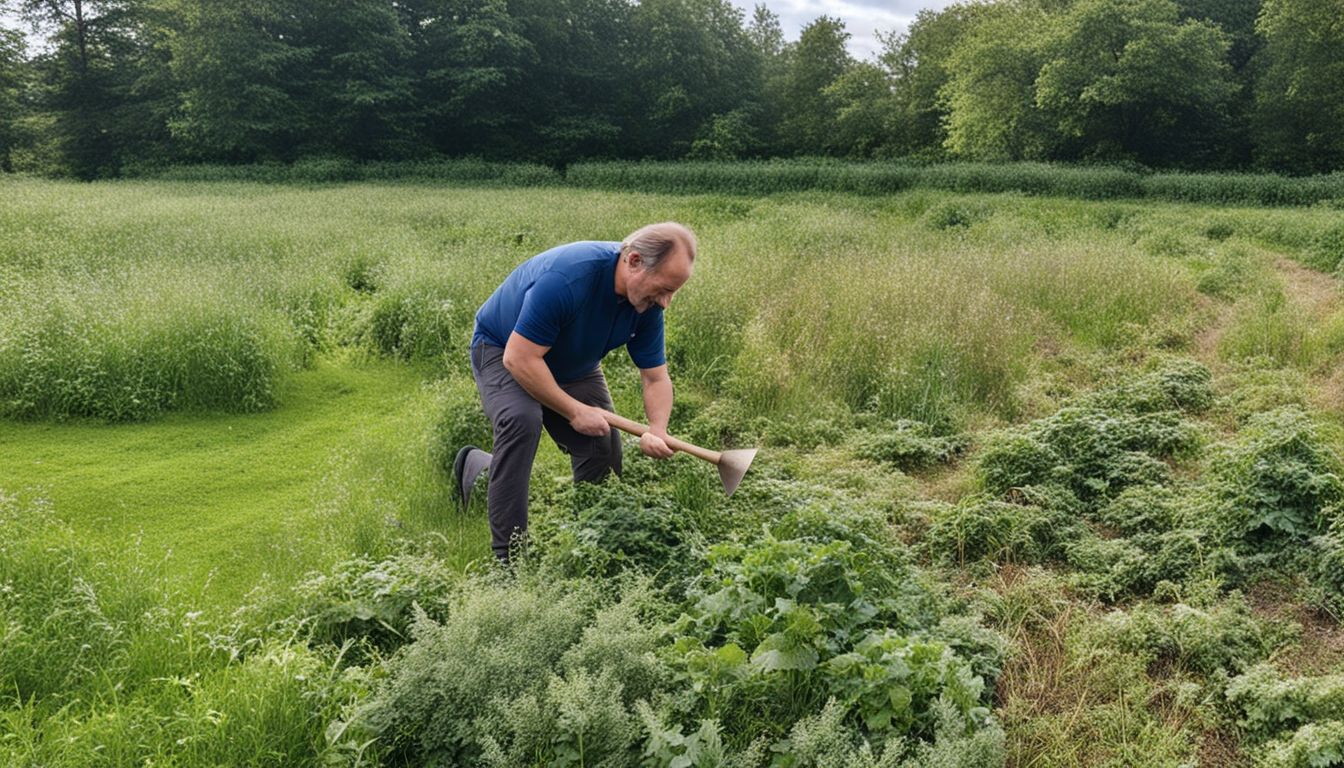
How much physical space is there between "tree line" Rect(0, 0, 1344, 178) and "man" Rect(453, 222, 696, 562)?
34362 millimetres

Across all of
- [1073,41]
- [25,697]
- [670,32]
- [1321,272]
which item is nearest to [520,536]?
[25,697]

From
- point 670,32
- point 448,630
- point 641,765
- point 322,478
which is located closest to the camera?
point 641,765

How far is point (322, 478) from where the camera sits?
557 cm

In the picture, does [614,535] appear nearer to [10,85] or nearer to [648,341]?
[648,341]

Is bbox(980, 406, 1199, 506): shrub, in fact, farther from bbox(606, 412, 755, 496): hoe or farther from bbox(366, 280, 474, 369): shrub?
bbox(366, 280, 474, 369): shrub

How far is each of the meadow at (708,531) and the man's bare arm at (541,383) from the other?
469mm

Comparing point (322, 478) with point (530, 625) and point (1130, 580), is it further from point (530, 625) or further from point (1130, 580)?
point (1130, 580)

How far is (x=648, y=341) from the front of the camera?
4.45 m

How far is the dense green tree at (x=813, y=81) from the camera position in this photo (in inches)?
1885

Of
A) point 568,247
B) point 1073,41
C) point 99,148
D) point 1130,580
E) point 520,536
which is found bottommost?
point 1130,580

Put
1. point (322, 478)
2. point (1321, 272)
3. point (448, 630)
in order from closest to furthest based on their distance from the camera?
1. point (448, 630)
2. point (322, 478)
3. point (1321, 272)

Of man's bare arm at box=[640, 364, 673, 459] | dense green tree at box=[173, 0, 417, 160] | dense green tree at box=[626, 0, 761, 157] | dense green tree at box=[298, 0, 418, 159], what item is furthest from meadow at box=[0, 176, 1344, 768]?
dense green tree at box=[626, 0, 761, 157]

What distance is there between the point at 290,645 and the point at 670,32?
48.0m

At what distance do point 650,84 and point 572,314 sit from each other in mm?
46900
